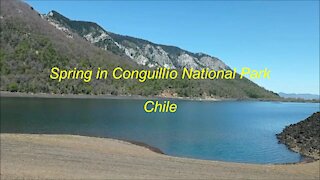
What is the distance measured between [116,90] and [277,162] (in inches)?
5640

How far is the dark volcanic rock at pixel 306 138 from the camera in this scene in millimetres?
39656

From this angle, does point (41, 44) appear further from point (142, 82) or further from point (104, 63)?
point (142, 82)

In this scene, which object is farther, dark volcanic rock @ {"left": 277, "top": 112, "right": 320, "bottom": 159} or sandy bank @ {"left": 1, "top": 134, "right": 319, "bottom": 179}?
dark volcanic rock @ {"left": 277, "top": 112, "right": 320, "bottom": 159}

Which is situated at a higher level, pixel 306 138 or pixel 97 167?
pixel 306 138

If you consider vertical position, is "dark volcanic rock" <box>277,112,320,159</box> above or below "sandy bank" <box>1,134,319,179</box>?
above

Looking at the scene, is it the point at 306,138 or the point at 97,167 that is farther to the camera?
the point at 306,138

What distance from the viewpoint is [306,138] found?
46.2m

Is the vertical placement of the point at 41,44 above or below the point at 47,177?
above

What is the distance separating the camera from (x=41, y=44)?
175 m

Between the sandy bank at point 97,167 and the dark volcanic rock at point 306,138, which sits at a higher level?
the dark volcanic rock at point 306,138

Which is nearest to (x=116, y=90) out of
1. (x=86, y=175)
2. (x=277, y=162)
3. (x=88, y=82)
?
(x=88, y=82)

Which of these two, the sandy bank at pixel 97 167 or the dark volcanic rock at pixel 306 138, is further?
the dark volcanic rock at pixel 306 138

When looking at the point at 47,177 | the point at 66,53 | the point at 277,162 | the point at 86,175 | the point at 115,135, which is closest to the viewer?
the point at 47,177

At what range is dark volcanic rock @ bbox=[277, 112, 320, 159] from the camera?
3966 centimetres
